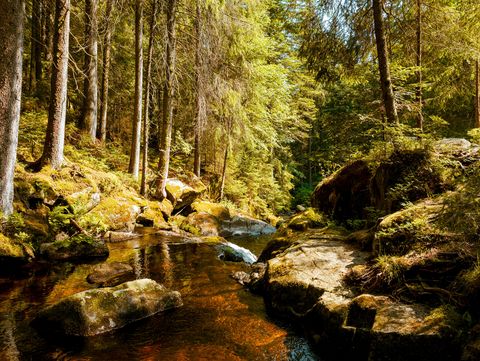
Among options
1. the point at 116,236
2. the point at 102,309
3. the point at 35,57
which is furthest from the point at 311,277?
the point at 35,57

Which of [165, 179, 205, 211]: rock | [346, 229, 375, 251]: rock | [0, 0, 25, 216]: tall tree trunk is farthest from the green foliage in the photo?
[346, 229, 375, 251]: rock

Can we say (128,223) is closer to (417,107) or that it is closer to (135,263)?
(135,263)

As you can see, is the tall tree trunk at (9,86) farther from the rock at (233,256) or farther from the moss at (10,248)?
the rock at (233,256)

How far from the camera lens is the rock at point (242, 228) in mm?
13998

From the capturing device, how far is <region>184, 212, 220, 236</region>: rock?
13.1m

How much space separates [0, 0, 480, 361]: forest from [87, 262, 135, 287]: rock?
5cm

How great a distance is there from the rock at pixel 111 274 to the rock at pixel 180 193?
6.89 metres

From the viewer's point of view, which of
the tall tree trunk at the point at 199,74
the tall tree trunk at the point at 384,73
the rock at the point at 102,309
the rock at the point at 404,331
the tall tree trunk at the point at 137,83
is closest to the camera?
the rock at the point at 404,331

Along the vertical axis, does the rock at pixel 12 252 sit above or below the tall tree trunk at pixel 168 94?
below

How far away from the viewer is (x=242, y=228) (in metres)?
14.6

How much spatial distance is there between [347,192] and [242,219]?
768cm

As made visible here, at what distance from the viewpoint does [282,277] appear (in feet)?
17.8

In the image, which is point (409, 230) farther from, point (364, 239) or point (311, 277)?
point (311, 277)

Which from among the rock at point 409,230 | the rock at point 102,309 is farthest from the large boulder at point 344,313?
the rock at point 102,309
